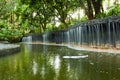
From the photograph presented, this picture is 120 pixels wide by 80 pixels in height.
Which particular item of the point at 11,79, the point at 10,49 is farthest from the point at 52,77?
the point at 10,49

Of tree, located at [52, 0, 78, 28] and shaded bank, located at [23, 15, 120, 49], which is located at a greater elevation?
tree, located at [52, 0, 78, 28]

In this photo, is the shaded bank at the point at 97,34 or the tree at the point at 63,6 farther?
the tree at the point at 63,6

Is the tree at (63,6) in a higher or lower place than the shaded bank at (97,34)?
higher

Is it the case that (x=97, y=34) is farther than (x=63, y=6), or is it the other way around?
(x=63, y=6)

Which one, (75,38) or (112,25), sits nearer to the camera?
(112,25)

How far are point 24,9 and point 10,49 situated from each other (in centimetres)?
1972

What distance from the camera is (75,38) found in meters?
24.9

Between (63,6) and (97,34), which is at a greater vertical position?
(63,6)

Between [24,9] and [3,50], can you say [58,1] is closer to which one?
[24,9]

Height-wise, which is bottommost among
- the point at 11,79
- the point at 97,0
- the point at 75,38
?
the point at 11,79

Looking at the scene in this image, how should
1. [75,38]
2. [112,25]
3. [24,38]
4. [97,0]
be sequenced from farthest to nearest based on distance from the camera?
[24,38] < [75,38] < [97,0] < [112,25]

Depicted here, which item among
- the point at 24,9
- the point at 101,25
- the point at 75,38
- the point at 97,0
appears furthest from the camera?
the point at 24,9

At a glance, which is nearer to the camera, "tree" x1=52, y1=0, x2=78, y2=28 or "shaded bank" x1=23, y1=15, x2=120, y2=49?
"shaded bank" x1=23, y1=15, x2=120, y2=49

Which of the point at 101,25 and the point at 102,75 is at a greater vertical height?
the point at 101,25
